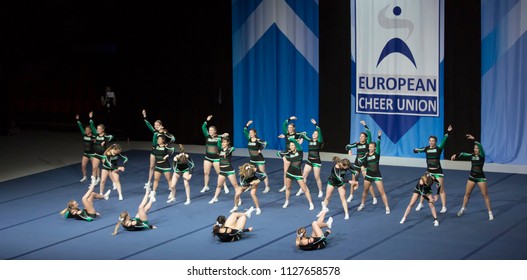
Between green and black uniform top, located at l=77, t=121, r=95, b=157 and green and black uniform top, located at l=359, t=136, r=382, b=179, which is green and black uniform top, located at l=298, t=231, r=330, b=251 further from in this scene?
green and black uniform top, located at l=77, t=121, r=95, b=157

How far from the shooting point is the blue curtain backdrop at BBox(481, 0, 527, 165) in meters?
19.7

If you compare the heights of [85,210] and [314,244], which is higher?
[85,210]

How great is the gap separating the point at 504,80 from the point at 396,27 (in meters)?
2.77

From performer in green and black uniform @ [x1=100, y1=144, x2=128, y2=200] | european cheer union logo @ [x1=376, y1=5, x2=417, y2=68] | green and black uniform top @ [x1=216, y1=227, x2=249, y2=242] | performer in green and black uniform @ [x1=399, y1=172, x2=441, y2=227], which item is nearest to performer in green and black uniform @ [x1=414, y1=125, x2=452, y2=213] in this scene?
performer in green and black uniform @ [x1=399, y1=172, x2=441, y2=227]

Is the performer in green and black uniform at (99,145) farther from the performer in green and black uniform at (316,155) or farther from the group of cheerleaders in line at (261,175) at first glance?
the performer in green and black uniform at (316,155)

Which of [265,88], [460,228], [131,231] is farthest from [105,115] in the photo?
[460,228]

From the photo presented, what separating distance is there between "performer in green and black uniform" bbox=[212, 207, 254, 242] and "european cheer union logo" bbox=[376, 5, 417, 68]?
7841mm

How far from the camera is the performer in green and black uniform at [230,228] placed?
47.1 ft

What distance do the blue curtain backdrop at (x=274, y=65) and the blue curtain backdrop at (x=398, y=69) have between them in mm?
1130

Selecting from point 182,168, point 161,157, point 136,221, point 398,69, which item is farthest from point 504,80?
point 136,221

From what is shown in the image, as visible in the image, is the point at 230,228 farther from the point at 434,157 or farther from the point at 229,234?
the point at 434,157

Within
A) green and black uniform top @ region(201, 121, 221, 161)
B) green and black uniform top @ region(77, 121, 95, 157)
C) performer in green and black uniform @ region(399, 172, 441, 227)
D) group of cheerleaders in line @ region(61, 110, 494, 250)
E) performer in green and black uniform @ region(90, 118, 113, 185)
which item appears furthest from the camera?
green and black uniform top @ region(77, 121, 95, 157)

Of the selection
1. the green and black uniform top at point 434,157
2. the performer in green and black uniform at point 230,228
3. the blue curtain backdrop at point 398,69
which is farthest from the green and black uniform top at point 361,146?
the blue curtain backdrop at point 398,69

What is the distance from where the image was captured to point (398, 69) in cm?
2109
